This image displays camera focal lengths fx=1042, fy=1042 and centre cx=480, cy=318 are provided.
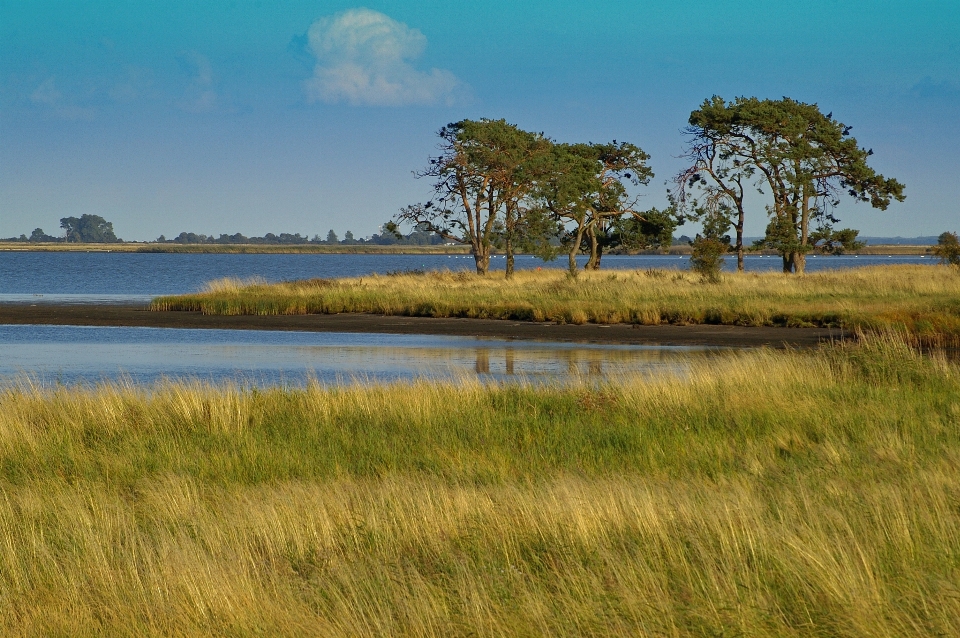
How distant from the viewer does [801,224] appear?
54.2 m

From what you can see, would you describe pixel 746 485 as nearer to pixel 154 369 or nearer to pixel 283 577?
pixel 283 577

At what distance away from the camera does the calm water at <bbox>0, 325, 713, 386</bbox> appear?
20562mm

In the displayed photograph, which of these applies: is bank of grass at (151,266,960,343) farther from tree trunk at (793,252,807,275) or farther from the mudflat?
tree trunk at (793,252,807,275)

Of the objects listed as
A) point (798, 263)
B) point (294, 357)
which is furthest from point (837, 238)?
point (294, 357)

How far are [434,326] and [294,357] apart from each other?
9579 millimetres

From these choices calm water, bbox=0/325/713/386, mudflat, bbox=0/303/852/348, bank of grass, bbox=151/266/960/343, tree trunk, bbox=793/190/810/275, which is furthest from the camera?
tree trunk, bbox=793/190/810/275

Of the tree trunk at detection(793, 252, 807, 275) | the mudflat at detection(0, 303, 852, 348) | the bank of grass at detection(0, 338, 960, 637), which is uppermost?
the tree trunk at detection(793, 252, 807, 275)

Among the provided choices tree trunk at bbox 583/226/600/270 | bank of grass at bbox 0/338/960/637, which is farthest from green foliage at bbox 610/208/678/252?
bank of grass at bbox 0/338/960/637

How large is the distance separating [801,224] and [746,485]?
158 feet

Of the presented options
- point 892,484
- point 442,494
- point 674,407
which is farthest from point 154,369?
point 892,484

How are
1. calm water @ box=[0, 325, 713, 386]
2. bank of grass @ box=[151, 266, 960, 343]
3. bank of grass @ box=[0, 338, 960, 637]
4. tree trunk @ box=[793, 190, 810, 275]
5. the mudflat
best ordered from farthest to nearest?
tree trunk @ box=[793, 190, 810, 275]
bank of grass @ box=[151, 266, 960, 343]
the mudflat
calm water @ box=[0, 325, 713, 386]
bank of grass @ box=[0, 338, 960, 637]

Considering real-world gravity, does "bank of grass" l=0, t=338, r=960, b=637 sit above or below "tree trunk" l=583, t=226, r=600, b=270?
below

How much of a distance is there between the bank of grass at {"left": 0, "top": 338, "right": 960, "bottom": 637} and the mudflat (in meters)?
14.6

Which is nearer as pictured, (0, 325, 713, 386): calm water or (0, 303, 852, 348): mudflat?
(0, 325, 713, 386): calm water
